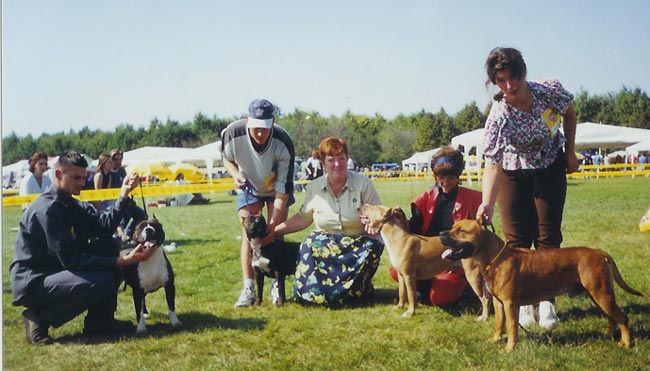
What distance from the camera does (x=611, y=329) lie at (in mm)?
2670

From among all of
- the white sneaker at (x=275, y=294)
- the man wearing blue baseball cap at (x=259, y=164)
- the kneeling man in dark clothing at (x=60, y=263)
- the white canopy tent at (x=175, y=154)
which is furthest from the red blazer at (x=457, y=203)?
the kneeling man in dark clothing at (x=60, y=263)

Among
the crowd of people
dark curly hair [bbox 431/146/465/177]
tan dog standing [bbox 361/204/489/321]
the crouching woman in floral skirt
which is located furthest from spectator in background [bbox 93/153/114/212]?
dark curly hair [bbox 431/146/465/177]

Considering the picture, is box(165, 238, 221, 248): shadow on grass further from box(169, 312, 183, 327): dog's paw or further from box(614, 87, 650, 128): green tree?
box(614, 87, 650, 128): green tree

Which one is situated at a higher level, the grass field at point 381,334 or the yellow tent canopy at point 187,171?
the yellow tent canopy at point 187,171

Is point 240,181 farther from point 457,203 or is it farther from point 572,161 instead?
point 572,161

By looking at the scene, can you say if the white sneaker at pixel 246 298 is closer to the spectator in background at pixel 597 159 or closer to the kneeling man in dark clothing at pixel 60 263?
the kneeling man in dark clothing at pixel 60 263

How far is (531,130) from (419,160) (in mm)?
747

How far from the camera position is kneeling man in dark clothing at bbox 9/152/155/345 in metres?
3.36

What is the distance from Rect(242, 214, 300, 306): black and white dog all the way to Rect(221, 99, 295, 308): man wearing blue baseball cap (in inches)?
2.4

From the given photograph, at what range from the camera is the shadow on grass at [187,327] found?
3.44 meters

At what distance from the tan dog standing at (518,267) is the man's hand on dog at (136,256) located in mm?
1932

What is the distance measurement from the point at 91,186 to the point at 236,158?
251cm

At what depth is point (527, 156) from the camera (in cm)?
287

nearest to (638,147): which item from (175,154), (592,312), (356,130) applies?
(592,312)
